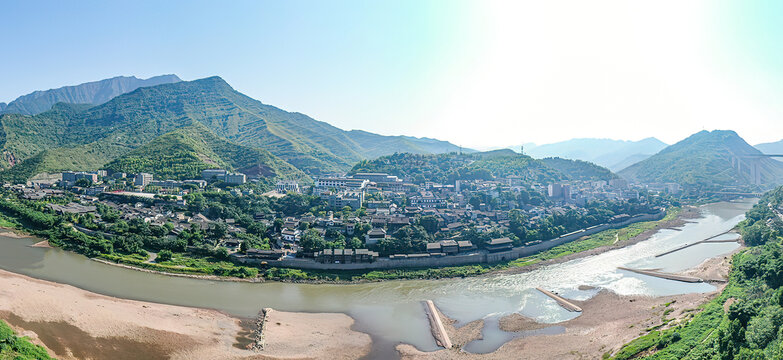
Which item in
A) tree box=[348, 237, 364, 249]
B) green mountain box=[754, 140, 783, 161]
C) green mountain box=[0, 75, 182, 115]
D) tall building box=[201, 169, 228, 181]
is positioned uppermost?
green mountain box=[0, 75, 182, 115]

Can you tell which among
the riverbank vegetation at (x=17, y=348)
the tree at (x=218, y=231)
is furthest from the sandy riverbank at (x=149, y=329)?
the tree at (x=218, y=231)

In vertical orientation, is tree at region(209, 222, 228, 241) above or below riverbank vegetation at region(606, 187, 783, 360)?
above

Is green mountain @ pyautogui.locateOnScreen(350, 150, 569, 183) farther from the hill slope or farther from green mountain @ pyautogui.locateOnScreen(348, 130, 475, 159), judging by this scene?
green mountain @ pyautogui.locateOnScreen(348, 130, 475, 159)

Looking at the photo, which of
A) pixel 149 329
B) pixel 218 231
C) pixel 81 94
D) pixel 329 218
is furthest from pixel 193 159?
pixel 81 94

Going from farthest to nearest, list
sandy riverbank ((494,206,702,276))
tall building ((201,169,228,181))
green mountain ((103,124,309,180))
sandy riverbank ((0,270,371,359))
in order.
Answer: green mountain ((103,124,309,180)) → tall building ((201,169,228,181)) → sandy riverbank ((494,206,702,276)) → sandy riverbank ((0,270,371,359))

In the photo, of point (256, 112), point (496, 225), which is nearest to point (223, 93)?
point (256, 112)

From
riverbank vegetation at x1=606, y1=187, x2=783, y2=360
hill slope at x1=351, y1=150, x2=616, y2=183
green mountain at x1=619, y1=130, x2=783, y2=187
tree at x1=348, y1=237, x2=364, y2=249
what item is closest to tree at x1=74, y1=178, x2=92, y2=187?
tree at x1=348, y1=237, x2=364, y2=249

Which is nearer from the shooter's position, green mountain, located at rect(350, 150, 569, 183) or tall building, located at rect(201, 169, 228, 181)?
tall building, located at rect(201, 169, 228, 181)
